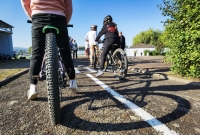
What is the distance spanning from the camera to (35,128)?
6.08ft

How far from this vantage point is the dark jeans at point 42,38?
2479mm

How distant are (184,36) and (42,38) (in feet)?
14.1

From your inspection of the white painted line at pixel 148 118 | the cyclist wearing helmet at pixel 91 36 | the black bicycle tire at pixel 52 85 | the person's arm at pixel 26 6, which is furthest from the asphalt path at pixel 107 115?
the cyclist wearing helmet at pixel 91 36

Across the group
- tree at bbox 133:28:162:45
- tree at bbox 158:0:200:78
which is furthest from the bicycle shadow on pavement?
tree at bbox 133:28:162:45

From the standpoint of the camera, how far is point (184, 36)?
4.86 meters

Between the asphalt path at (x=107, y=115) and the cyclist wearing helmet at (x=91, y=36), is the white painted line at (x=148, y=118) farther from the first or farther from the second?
the cyclist wearing helmet at (x=91, y=36)

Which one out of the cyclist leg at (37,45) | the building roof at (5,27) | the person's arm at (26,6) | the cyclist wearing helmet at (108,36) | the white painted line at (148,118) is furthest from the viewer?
the building roof at (5,27)

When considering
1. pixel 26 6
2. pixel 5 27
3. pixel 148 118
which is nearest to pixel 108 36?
pixel 26 6

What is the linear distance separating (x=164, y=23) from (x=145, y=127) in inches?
197

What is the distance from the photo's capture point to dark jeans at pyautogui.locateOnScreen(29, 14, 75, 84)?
2479mm

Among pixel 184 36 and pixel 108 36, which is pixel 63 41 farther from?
pixel 184 36

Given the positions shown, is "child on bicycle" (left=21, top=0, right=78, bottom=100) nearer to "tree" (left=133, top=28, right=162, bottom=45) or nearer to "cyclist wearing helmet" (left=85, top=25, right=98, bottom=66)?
"cyclist wearing helmet" (left=85, top=25, right=98, bottom=66)

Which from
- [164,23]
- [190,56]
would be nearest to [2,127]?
[190,56]

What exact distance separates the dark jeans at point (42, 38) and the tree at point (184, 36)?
12.4 feet
